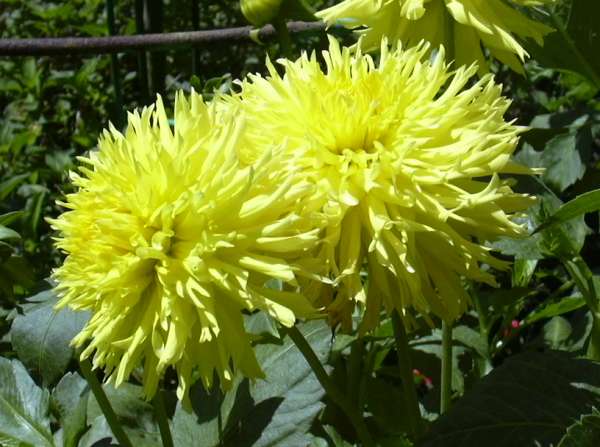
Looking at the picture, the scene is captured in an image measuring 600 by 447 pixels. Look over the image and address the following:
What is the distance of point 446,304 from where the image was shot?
838 millimetres

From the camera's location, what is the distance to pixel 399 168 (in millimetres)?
784

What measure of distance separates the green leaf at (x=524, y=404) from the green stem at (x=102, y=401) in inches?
14.0

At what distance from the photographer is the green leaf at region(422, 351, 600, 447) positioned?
83 centimetres

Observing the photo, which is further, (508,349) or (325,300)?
(508,349)

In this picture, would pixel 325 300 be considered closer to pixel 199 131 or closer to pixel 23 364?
pixel 199 131

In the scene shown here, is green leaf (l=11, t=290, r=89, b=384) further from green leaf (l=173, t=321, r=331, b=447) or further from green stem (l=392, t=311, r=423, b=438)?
green stem (l=392, t=311, r=423, b=438)

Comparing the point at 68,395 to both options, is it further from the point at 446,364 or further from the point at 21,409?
the point at 446,364

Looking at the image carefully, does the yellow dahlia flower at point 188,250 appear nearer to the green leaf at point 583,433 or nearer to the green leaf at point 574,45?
the green leaf at point 583,433

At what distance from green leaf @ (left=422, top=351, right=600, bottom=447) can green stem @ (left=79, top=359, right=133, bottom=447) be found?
357mm

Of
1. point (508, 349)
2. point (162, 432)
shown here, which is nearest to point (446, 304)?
point (162, 432)

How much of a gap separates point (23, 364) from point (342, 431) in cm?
40

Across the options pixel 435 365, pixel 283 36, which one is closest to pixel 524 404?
pixel 435 365

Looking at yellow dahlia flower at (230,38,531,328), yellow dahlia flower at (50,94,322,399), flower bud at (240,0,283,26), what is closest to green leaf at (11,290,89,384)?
yellow dahlia flower at (50,94,322,399)

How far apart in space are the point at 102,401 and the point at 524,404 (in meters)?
0.43
